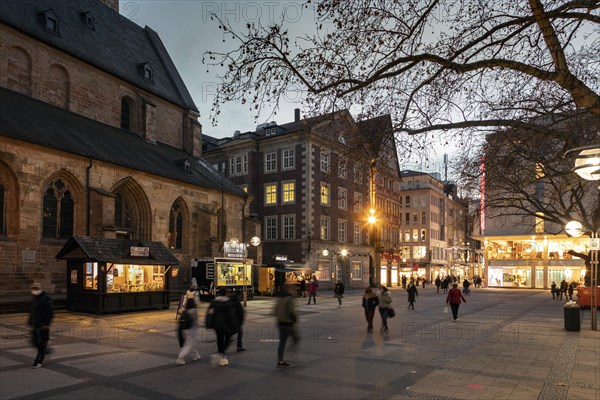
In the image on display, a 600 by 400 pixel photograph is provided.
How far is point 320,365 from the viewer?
1085cm

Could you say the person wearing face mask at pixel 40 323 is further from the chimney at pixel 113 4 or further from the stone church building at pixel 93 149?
the chimney at pixel 113 4

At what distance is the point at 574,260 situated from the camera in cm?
5825

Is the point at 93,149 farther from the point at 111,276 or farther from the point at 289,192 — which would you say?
the point at 289,192

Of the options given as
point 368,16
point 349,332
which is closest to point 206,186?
point 349,332

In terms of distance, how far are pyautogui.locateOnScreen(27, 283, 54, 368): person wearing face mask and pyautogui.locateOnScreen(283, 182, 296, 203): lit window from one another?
36.6 meters

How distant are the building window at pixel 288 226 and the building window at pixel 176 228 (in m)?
15.0

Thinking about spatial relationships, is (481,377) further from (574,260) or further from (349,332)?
(574,260)

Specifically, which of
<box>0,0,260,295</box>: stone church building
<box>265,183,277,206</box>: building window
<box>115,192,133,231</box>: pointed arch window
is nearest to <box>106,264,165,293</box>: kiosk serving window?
<box>0,0,260,295</box>: stone church building

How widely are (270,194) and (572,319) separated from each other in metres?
34.6

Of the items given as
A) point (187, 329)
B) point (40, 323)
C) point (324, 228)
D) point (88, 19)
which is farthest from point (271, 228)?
point (40, 323)

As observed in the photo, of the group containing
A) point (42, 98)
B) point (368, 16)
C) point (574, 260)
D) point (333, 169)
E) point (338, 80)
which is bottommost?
point (574, 260)

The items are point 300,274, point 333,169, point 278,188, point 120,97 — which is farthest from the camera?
point 278,188

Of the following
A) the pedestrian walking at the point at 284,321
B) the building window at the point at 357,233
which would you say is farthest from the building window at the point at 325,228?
the pedestrian walking at the point at 284,321

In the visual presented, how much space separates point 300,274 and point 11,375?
95.7 feet
